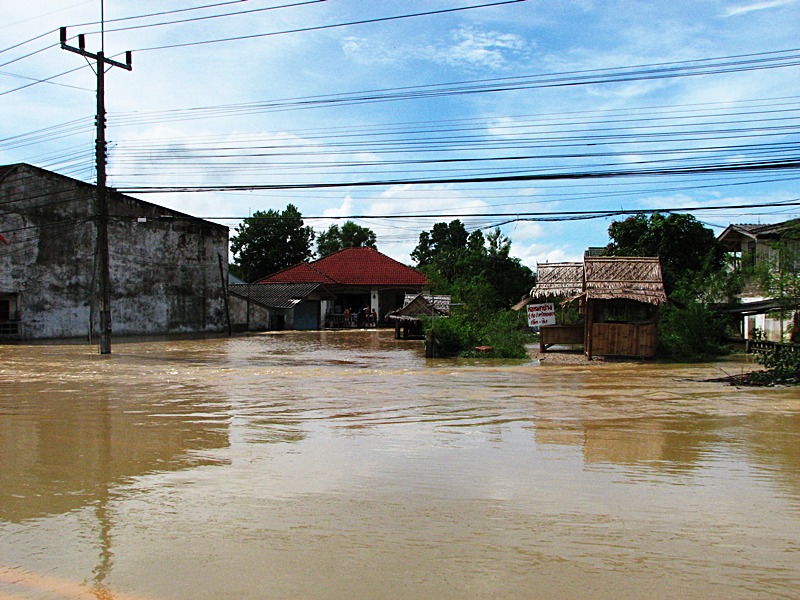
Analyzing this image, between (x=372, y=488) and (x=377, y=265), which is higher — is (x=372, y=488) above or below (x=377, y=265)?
below

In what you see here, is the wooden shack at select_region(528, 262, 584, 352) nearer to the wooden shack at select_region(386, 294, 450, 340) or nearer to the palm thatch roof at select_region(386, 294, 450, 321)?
the wooden shack at select_region(386, 294, 450, 340)

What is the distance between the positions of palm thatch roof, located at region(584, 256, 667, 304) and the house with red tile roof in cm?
2619

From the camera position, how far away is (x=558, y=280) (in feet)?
80.3

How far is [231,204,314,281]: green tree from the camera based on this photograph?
64500 mm

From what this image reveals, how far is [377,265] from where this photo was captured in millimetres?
50750

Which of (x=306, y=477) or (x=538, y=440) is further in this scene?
(x=538, y=440)

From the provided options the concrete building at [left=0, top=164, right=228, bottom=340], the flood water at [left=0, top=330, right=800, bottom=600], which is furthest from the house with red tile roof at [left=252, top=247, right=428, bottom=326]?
the flood water at [left=0, top=330, right=800, bottom=600]

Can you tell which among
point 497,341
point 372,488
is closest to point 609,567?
point 372,488

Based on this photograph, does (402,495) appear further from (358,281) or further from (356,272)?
(356,272)

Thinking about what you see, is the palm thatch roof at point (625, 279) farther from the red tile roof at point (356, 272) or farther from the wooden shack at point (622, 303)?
the red tile roof at point (356, 272)

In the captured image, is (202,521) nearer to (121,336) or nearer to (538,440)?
(538,440)

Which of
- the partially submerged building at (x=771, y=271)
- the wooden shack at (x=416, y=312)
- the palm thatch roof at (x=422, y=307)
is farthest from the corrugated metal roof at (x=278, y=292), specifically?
the partially submerged building at (x=771, y=271)

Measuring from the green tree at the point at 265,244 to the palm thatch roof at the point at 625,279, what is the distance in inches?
1820

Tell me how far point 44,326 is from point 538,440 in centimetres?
2906
